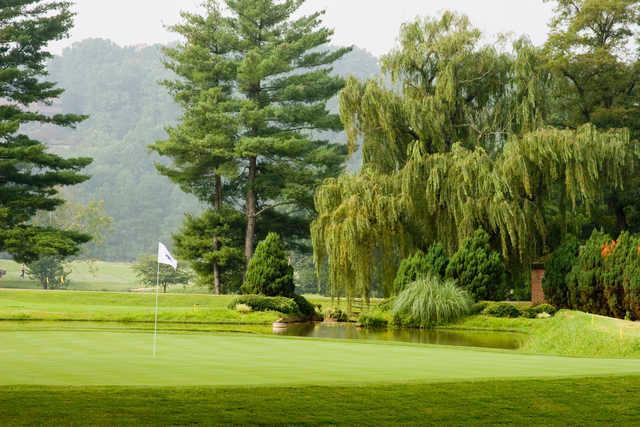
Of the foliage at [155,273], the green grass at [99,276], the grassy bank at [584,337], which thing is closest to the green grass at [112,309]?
the grassy bank at [584,337]

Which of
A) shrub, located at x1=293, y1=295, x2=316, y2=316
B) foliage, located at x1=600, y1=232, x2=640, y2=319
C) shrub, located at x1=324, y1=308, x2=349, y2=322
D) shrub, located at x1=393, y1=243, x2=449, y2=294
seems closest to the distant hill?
shrub, located at x1=293, y1=295, x2=316, y2=316

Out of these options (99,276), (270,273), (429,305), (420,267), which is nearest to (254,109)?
(270,273)

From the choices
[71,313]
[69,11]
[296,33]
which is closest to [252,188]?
[296,33]

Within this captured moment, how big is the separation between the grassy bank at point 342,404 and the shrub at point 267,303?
57.9ft

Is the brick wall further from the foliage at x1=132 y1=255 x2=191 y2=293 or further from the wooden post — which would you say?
the foliage at x1=132 y1=255 x2=191 y2=293

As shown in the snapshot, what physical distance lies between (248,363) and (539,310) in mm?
17547

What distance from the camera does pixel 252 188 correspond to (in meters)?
39.7

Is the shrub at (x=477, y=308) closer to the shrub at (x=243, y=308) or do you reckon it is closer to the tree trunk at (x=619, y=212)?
the shrub at (x=243, y=308)

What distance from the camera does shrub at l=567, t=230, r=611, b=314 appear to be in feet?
79.7

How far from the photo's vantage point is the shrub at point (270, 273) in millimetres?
27594

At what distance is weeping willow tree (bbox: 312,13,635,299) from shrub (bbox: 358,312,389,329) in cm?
125

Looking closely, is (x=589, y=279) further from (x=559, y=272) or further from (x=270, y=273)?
(x=270, y=273)

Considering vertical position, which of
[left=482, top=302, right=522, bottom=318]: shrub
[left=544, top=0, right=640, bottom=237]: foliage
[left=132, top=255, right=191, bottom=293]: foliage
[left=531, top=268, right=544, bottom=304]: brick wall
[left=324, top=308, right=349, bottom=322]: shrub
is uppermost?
[left=544, top=0, right=640, bottom=237]: foliage

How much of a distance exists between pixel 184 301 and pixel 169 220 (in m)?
63.3
